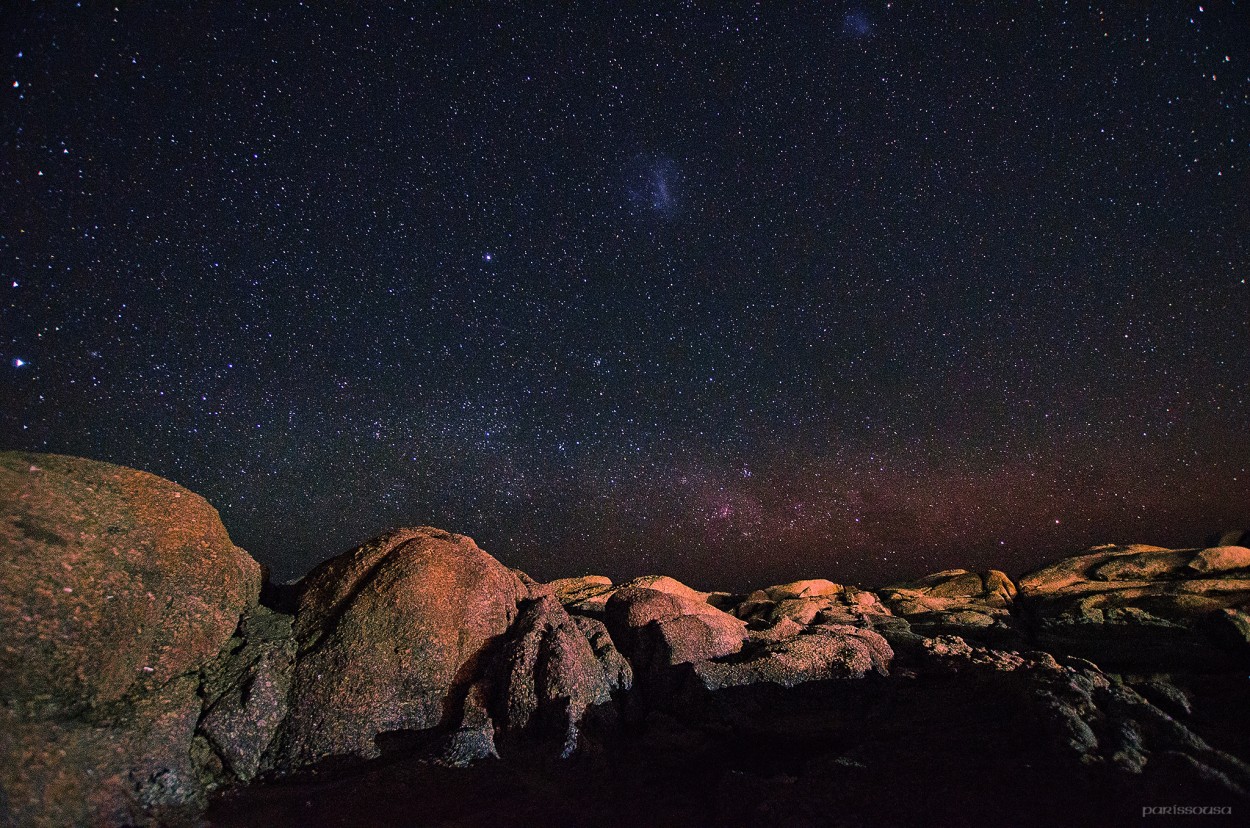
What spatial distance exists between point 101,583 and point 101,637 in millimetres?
627

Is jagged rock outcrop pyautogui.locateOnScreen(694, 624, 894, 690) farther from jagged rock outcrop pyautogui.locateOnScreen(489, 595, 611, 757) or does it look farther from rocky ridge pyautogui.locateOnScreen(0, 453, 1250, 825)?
jagged rock outcrop pyautogui.locateOnScreen(489, 595, 611, 757)

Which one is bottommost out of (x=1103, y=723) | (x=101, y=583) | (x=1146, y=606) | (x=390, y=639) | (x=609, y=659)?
(x=1103, y=723)

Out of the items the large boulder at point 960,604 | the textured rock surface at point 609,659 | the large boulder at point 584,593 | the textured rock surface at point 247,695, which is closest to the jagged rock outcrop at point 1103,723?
the large boulder at point 960,604

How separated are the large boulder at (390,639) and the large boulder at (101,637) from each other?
46.0 inches

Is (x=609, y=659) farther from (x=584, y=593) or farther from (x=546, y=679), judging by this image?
(x=584, y=593)

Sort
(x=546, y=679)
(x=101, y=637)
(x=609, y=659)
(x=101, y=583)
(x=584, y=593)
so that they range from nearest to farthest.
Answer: (x=101, y=637) < (x=101, y=583) < (x=546, y=679) < (x=609, y=659) < (x=584, y=593)

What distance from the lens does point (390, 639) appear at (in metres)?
7.98

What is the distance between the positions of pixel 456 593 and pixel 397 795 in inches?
122

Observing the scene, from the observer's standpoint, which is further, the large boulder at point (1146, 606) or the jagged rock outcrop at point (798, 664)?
the large boulder at point (1146, 606)

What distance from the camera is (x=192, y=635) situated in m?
6.97

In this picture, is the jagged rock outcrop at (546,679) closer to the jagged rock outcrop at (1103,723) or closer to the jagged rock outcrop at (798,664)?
the jagged rock outcrop at (798,664)

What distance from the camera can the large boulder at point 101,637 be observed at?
16.2ft

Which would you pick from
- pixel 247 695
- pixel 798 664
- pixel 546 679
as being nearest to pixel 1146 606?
pixel 798 664

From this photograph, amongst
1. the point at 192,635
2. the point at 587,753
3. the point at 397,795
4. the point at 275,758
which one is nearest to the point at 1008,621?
the point at 587,753
